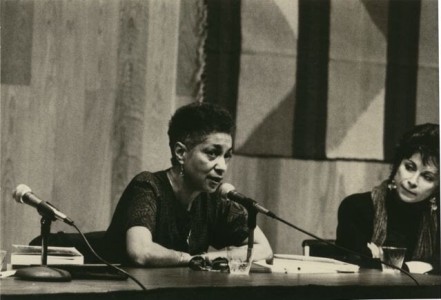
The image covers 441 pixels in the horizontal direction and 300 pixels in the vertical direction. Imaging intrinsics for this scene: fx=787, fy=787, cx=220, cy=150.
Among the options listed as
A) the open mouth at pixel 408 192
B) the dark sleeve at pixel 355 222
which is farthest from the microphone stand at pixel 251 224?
the open mouth at pixel 408 192

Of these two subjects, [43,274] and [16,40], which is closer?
[43,274]

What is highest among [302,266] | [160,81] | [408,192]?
[160,81]

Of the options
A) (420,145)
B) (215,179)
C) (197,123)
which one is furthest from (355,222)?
(197,123)

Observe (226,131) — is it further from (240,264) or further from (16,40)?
(16,40)

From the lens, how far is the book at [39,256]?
7.35ft

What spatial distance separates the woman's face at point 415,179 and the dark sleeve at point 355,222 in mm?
164

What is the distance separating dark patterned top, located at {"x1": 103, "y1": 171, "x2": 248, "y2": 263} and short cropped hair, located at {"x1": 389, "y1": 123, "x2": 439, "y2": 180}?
786mm

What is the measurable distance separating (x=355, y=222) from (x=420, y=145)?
0.44 m

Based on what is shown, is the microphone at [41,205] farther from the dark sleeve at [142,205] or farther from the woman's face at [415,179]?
the woman's face at [415,179]

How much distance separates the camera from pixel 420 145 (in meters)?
3.38

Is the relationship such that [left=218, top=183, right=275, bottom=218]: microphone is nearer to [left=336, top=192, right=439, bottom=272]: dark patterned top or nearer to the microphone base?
the microphone base

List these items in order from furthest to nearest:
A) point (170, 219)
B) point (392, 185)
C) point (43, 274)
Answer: point (392, 185) → point (170, 219) → point (43, 274)

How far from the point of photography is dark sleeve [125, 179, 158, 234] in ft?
9.25

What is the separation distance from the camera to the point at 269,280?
7.72 feet
